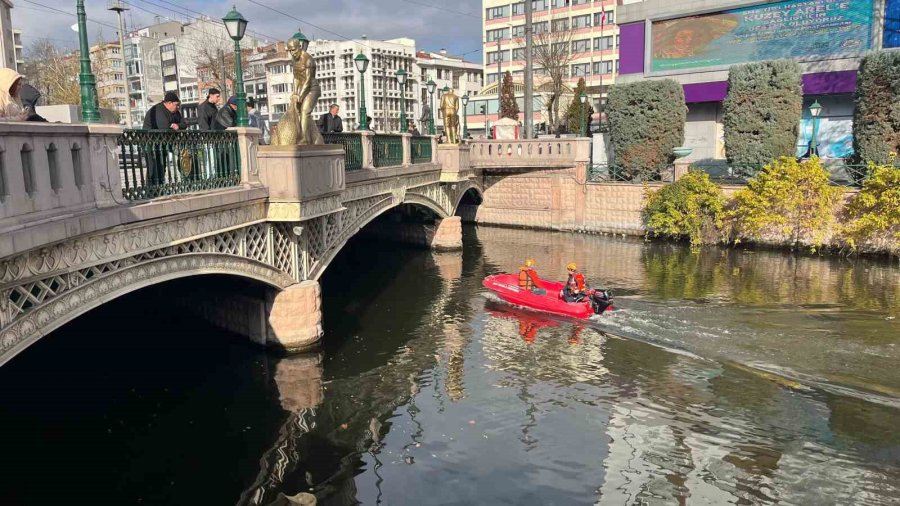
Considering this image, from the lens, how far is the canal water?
33.4ft

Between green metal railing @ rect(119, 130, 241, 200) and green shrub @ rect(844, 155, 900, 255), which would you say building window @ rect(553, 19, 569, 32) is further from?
green metal railing @ rect(119, 130, 241, 200)

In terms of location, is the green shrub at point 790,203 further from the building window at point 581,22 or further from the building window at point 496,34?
the building window at point 496,34

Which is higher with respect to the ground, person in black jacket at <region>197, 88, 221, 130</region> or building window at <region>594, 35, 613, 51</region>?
building window at <region>594, 35, 613, 51</region>

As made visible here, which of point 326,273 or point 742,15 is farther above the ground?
point 742,15

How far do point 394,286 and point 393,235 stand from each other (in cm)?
855

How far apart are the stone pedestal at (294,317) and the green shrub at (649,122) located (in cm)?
2103

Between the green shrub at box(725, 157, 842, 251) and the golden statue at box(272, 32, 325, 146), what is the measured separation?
19.6 m

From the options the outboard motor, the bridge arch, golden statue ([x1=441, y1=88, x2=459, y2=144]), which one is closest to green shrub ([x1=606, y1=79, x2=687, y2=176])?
golden statue ([x1=441, y1=88, x2=459, y2=144])

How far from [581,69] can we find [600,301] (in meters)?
51.3

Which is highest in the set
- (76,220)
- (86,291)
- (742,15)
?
(742,15)

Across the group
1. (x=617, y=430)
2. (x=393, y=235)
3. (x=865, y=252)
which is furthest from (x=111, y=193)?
(x=865, y=252)

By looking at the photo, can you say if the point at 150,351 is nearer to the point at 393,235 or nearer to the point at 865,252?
the point at 393,235

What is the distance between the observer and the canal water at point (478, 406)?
33.4 feet

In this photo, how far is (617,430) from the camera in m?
11.8
